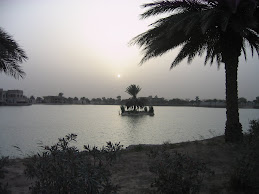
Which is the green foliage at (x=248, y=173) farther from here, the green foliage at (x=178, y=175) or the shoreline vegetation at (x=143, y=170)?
the green foliage at (x=178, y=175)

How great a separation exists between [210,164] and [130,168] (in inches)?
85.2

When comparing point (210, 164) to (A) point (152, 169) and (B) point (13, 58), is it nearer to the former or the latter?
(A) point (152, 169)

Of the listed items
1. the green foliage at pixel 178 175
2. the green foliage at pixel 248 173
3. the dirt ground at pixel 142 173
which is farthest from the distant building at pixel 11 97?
the green foliage at pixel 248 173

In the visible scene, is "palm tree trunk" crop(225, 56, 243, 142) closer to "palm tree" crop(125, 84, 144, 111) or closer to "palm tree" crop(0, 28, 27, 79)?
"palm tree" crop(0, 28, 27, 79)

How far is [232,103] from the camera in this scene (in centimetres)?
780

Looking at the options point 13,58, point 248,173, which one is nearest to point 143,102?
point 13,58

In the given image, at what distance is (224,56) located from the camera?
802 cm

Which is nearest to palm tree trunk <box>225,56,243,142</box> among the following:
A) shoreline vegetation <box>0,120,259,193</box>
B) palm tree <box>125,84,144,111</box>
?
shoreline vegetation <box>0,120,259,193</box>

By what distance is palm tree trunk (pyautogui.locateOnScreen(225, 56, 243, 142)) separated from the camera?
7785 mm

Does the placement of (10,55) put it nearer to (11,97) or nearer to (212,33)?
(212,33)

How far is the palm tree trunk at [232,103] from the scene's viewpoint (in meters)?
7.79

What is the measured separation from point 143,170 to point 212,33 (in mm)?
5786

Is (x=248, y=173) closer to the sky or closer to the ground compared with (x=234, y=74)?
closer to the ground

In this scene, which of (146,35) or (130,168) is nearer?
(130,168)
